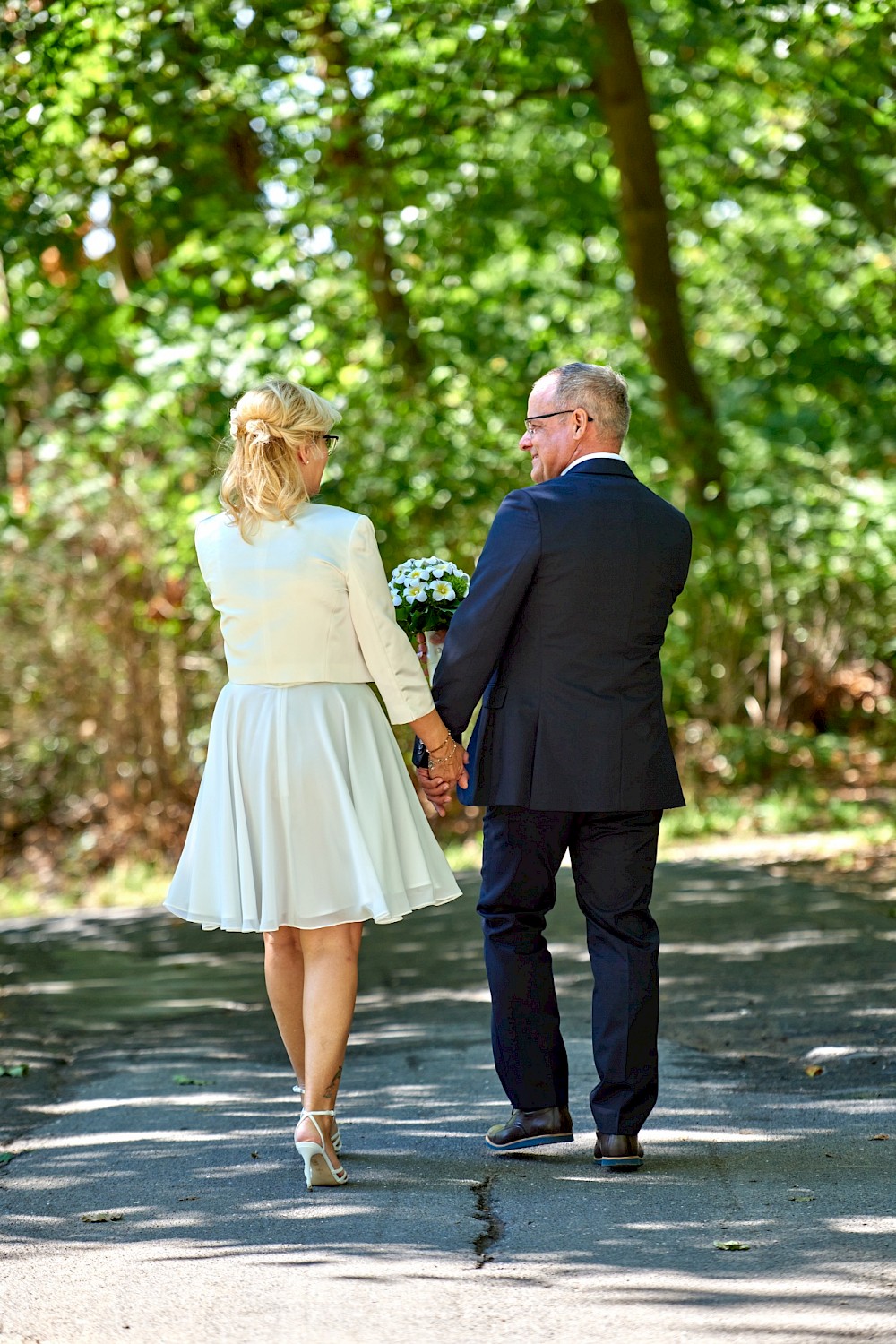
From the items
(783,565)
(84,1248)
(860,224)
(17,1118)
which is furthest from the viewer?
(783,565)

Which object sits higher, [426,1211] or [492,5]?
[492,5]

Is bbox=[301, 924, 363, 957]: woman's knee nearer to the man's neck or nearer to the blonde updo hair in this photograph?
the blonde updo hair

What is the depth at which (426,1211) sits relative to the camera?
3922 millimetres

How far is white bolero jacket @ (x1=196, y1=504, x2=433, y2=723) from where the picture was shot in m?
4.23

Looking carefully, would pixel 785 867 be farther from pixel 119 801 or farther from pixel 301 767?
pixel 301 767

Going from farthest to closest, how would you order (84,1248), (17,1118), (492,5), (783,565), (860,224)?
(783,565) → (860,224) → (492,5) → (17,1118) → (84,1248)

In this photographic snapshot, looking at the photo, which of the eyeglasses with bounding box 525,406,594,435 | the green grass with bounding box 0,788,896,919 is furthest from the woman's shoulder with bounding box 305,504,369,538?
the green grass with bounding box 0,788,896,919

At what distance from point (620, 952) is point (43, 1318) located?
1.76 m

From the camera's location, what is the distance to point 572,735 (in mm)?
4336

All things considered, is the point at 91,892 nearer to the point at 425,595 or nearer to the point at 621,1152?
the point at 425,595

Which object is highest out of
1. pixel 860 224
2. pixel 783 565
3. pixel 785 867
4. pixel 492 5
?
pixel 492 5

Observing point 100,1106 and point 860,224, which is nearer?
point 100,1106

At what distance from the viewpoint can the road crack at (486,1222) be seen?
11.8ft

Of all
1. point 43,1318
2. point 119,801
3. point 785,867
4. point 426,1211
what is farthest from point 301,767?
point 119,801
